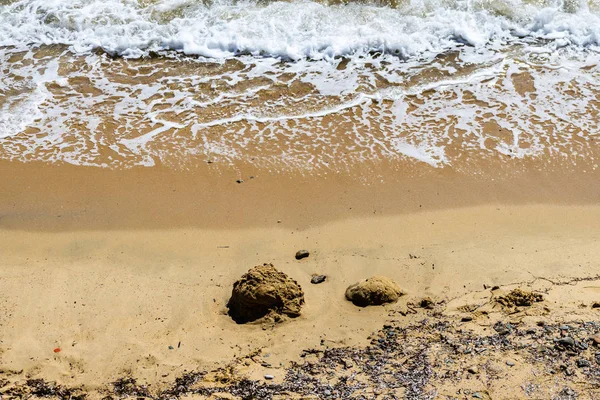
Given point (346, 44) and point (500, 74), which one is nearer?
point (500, 74)

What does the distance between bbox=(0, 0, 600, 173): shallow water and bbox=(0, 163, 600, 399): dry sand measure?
549mm

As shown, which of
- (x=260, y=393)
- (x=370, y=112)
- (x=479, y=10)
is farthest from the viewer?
(x=479, y=10)

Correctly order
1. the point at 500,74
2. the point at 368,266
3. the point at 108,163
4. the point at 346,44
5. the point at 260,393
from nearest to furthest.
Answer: the point at 260,393, the point at 368,266, the point at 108,163, the point at 500,74, the point at 346,44

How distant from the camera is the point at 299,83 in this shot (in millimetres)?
8578

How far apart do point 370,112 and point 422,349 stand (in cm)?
416

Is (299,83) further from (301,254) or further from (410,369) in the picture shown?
(410,369)

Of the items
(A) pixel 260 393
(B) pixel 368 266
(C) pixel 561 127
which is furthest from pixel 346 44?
(A) pixel 260 393

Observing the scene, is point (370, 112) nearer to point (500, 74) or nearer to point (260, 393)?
point (500, 74)

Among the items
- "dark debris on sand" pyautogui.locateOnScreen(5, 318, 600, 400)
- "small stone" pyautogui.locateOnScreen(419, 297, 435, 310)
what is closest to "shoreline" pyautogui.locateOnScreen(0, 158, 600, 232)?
"small stone" pyautogui.locateOnScreen(419, 297, 435, 310)

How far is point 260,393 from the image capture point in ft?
13.4

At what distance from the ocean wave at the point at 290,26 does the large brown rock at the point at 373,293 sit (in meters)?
5.30

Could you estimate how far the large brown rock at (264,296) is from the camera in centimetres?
478

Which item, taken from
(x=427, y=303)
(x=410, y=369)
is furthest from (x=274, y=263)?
(x=410, y=369)

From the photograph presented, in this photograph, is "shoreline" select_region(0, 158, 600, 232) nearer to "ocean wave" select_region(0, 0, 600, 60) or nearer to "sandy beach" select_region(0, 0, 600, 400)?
"sandy beach" select_region(0, 0, 600, 400)
